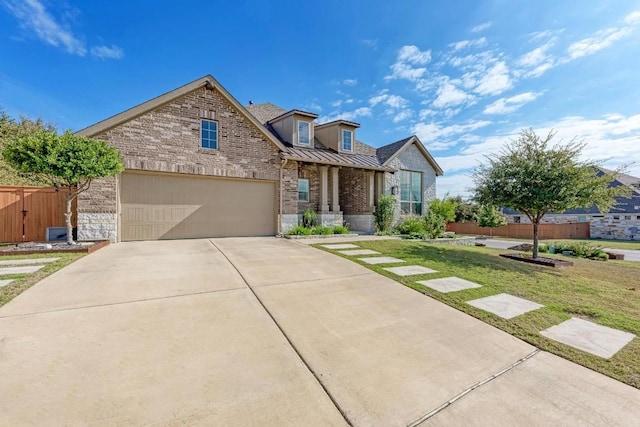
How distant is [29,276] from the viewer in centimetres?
486

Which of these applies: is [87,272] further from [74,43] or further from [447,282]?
[74,43]

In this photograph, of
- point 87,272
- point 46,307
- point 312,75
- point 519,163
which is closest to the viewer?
point 46,307

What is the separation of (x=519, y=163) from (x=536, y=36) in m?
4.16

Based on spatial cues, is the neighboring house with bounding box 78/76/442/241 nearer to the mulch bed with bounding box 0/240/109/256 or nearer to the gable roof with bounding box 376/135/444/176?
the mulch bed with bounding box 0/240/109/256

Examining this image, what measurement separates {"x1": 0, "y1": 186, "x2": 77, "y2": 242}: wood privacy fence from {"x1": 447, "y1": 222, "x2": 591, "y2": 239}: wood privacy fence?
2969cm

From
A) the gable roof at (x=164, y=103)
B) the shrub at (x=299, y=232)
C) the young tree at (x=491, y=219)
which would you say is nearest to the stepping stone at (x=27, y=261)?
the gable roof at (x=164, y=103)

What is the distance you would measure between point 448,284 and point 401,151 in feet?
40.3

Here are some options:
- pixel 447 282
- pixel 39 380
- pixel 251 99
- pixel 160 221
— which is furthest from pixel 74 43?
pixel 447 282

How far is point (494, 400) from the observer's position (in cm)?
224

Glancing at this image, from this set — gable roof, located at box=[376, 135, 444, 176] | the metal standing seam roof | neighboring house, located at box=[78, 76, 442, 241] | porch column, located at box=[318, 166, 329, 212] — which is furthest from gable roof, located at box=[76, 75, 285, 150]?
gable roof, located at box=[376, 135, 444, 176]

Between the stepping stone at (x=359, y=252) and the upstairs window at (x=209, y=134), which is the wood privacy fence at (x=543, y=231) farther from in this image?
the upstairs window at (x=209, y=134)

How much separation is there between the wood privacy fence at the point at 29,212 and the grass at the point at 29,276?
125 inches

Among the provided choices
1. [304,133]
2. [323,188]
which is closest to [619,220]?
[323,188]

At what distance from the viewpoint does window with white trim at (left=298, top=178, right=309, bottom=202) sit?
45.0 ft
